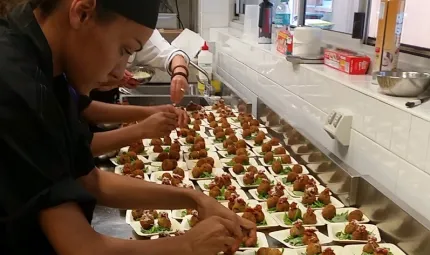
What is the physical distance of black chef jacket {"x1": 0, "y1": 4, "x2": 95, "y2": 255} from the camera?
28.3 inches

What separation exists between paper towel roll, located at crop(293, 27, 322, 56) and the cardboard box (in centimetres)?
45

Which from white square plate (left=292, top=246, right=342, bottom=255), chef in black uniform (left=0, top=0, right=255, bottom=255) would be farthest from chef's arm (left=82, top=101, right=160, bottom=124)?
chef in black uniform (left=0, top=0, right=255, bottom=255)

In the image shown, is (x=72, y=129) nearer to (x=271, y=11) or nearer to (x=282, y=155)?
(x=282, y=155)

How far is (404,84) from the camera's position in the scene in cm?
134

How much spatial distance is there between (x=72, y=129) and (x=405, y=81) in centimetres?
90

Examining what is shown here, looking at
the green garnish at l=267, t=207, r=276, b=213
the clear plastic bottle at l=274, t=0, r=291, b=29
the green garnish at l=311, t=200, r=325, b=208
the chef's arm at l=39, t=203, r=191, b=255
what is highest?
the clear plastic bottle at l=274, t=0, r=291, b=29

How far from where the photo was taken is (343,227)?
1317 millimetres

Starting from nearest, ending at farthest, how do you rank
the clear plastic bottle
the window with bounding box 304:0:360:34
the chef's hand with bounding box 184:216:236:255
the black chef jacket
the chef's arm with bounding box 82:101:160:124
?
the black chef jacket, the chef's hand with bounding box 184:216:236:255, the chef's arm with bounding box 82:101:160:124, the window with bounding box 304:0:360:34, the clear plastic bottle

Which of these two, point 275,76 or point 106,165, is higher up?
point 275,76

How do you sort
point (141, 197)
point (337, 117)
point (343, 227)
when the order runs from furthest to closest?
point (337, 117) < point (343, 227) < point (141, 197)

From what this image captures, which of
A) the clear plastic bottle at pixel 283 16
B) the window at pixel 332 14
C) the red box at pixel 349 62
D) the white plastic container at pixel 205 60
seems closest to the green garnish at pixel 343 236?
the red box at pixel 349 62

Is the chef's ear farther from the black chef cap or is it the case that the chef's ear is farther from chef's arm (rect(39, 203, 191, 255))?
chef's arm (rect(39, 203, 191, 255))

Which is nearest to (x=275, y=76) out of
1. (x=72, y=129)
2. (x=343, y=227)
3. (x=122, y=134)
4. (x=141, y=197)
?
(x=122, y=134)

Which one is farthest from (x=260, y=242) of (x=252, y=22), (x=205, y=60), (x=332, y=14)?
(x=205, y=60)
